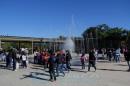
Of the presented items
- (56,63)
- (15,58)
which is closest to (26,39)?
(15,58)

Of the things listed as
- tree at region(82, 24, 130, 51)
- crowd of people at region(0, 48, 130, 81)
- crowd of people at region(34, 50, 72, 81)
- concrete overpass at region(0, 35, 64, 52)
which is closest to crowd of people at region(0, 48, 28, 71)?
crowd of people at region(0, 48, 130, 81)

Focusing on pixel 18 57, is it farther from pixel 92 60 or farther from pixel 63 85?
pixel 63 85

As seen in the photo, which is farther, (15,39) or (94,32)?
(94,32)

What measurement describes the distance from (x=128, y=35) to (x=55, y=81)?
96618 millimetres

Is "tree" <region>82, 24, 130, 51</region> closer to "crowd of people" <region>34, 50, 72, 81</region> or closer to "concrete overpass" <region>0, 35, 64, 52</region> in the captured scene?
"concrete overpass" <region>0, 35, 64, 52</region>

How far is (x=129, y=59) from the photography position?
23.4m

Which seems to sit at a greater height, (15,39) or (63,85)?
(15,39)

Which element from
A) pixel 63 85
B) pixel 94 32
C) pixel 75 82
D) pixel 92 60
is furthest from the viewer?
pixel 94 32

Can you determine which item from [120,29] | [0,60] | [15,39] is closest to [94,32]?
[120,29]

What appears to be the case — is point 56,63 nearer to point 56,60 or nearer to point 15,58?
point 56,60

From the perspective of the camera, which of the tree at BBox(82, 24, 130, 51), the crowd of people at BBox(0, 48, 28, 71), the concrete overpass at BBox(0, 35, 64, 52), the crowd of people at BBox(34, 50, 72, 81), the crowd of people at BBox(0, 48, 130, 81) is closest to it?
the crowd of people at BBox(34, 50, 72, 81)

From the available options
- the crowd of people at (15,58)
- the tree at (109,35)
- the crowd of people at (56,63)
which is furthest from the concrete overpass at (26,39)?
the crowd of people at (56,63)

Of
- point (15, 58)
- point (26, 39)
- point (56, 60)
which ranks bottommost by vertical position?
point (56, 60)

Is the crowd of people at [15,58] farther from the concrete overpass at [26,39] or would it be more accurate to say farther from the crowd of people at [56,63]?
the concrete overpass at [26,39]
